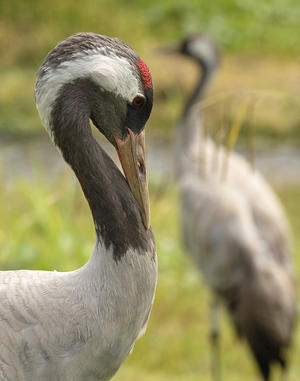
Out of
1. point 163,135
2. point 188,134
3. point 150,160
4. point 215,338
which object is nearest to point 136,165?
point 215,338

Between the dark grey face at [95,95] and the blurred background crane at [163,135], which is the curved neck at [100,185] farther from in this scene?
the blurred background crane at [163,135]

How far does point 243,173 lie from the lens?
4.82 m

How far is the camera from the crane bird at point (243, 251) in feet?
14.5

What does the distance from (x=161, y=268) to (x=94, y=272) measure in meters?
3.80

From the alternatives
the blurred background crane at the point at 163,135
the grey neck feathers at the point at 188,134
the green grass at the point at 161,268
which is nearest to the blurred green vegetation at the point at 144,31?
the blurred background crane at the point at 163,135

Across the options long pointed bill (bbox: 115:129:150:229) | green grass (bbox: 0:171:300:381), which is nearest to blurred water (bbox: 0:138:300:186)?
green grass (bbox: 0:171:300:381)

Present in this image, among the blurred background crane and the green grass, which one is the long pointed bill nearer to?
the blurred background crane

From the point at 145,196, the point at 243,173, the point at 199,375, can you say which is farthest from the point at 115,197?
the point at 199,375

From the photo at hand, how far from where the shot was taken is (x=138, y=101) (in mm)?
1930

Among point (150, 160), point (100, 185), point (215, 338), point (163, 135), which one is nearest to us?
point (100, 185)

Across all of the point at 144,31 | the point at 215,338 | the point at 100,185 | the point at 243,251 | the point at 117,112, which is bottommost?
the point at 144,31

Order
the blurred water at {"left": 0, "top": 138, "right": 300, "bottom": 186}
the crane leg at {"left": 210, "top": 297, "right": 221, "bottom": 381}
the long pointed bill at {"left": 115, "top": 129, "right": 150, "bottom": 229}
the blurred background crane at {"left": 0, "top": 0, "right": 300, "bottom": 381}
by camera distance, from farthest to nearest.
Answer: the blurred water at {"left": 0, "top": 138, "right": 300, "bottom": 186} < the crane leg at {"left": 210, "top": 297, "right": 221, "bottom": 381} < the blurred background crane at {"left": 0, "top": 0, "right": 300, "bottom": 381} < the long pointed bill at {"left": 115, "top": 129, "right": 150, "bottom": 229}

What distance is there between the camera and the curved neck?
195 centimetres

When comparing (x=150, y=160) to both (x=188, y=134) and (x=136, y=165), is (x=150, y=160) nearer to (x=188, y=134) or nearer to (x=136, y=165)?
(x=188, y=134)
